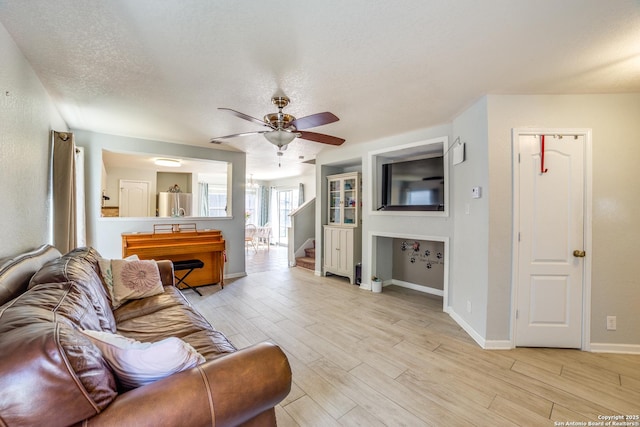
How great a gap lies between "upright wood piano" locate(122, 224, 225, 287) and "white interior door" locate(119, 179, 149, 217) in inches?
144

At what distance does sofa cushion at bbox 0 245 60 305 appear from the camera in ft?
4.30

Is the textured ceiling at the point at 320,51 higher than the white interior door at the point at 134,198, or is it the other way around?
the textured ceiling at the point at 320,51

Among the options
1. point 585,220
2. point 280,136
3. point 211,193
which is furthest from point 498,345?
point 211,193

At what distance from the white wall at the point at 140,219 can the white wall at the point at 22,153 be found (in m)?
1.21

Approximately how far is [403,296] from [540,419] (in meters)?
2.33

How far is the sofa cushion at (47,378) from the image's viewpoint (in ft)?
2.18

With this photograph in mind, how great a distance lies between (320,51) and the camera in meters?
1.84

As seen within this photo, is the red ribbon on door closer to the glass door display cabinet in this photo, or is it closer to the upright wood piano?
the glass door display cabinet

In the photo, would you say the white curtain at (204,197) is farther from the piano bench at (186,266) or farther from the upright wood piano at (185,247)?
the piano bench at (186,266)

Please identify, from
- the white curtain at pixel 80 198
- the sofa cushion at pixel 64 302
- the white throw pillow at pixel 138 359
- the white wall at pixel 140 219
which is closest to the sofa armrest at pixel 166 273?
the sofa cushion at pixel 64 302

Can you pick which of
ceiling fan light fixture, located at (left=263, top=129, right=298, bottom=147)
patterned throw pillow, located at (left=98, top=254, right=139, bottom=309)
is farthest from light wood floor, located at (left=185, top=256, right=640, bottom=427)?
ceiling fan light fixture, located at (left=263, top=129, right=298, bottom=147)

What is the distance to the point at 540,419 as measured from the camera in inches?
64.4

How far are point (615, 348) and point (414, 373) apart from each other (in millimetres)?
1981

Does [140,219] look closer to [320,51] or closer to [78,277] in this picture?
[78,277]
